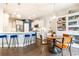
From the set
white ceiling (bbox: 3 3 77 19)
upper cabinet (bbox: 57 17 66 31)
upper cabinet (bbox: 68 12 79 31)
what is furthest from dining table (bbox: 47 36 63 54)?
white ceiling (bbox: 3 3 77 19)

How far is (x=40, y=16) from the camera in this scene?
9.59 feet

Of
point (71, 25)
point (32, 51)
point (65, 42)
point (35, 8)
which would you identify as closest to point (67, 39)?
point (65, 42)

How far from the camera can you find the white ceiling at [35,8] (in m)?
2.88

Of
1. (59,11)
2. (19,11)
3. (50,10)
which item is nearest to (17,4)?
(19,11)

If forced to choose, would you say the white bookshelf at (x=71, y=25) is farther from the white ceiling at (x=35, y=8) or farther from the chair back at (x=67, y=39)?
the white ceiling at (x=35, y=8)

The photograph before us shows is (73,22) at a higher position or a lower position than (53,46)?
higher

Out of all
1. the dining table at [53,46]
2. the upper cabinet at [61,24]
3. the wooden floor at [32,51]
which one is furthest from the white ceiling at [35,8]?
the wooden floor at [32,51]

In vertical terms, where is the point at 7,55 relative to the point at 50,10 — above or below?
below

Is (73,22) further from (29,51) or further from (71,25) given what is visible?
(29,51)

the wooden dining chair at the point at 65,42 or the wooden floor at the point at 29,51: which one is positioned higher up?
the wooden dining chair at the point at 65,42

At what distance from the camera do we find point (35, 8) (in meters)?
2.92

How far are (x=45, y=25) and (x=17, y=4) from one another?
2.65 feet

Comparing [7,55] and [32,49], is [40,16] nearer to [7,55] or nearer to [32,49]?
[32,49]

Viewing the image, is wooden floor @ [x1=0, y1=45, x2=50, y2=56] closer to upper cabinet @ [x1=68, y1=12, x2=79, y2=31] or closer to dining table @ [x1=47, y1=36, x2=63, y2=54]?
dining table @ [x1=47, y1=36, x2=63, y2=54]
